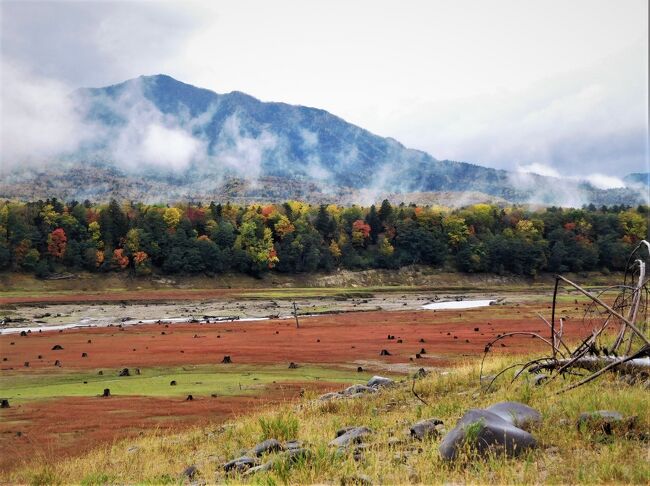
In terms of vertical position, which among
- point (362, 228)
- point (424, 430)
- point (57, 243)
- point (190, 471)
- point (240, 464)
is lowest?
point (190, 471)

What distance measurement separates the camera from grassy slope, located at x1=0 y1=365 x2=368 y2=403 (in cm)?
2000

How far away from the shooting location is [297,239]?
133250 millimetres

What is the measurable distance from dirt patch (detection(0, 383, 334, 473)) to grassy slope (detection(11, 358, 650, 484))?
1.30m

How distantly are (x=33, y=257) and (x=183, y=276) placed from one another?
93.6ft

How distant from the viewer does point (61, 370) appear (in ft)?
83.7

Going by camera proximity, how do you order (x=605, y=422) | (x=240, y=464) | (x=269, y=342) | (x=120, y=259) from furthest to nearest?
(x=120, y=259) → (x=269, y=342) → (x=240, y=464) → (x=605, y=422)

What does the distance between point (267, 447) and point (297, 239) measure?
123766mm

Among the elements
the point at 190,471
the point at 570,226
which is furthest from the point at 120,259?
the point at 570,226

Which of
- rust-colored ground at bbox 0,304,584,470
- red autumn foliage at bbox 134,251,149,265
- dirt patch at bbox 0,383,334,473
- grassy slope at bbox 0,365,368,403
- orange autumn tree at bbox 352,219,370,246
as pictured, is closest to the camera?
dirt patch at bbox 0,383,334,473

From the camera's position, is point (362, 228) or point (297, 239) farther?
point (362, 228)

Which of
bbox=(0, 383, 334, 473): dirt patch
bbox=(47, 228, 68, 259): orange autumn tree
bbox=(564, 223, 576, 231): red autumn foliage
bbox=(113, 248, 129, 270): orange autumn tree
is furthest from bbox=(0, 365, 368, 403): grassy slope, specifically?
bbox=(564, 223, 576, 231): red autumn foliage

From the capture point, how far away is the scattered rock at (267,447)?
9641mm

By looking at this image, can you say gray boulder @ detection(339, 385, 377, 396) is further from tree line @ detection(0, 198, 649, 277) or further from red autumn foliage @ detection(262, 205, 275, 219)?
red autumn foliage @ detection(262, 205, 275, 219)

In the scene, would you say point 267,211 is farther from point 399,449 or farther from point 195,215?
point 399,449
